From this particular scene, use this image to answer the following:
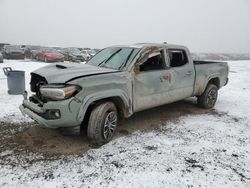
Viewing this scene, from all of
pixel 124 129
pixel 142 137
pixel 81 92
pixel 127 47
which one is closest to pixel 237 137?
pixel 142 137

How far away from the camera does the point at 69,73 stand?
12.5 feet

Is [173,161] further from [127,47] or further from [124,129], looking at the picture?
[127,47]

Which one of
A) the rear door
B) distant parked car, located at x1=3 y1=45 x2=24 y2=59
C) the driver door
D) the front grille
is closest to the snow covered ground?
the driver door

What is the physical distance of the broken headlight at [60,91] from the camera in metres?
3.50

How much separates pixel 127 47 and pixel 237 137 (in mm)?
2903

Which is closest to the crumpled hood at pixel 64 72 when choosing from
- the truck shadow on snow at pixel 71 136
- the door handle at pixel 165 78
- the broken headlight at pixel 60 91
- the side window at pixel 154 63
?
the broken headlight at pixel 60 91

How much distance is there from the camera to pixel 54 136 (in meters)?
4.40

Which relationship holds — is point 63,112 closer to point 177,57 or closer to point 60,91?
point 60,91

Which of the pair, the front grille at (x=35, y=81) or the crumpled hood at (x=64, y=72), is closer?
the crumpled hood at (x=64, y=72)

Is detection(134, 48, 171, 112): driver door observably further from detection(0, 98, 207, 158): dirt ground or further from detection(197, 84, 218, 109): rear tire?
detection(197, 84, 218, 109): rear tire

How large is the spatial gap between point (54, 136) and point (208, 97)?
4.38 m

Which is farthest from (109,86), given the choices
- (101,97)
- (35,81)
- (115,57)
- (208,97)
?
(208,97)

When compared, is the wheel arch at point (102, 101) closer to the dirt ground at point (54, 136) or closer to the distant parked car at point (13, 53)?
the dirt ground at point (54, 136)

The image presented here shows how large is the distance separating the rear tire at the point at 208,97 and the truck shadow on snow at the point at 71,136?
0.44 m
